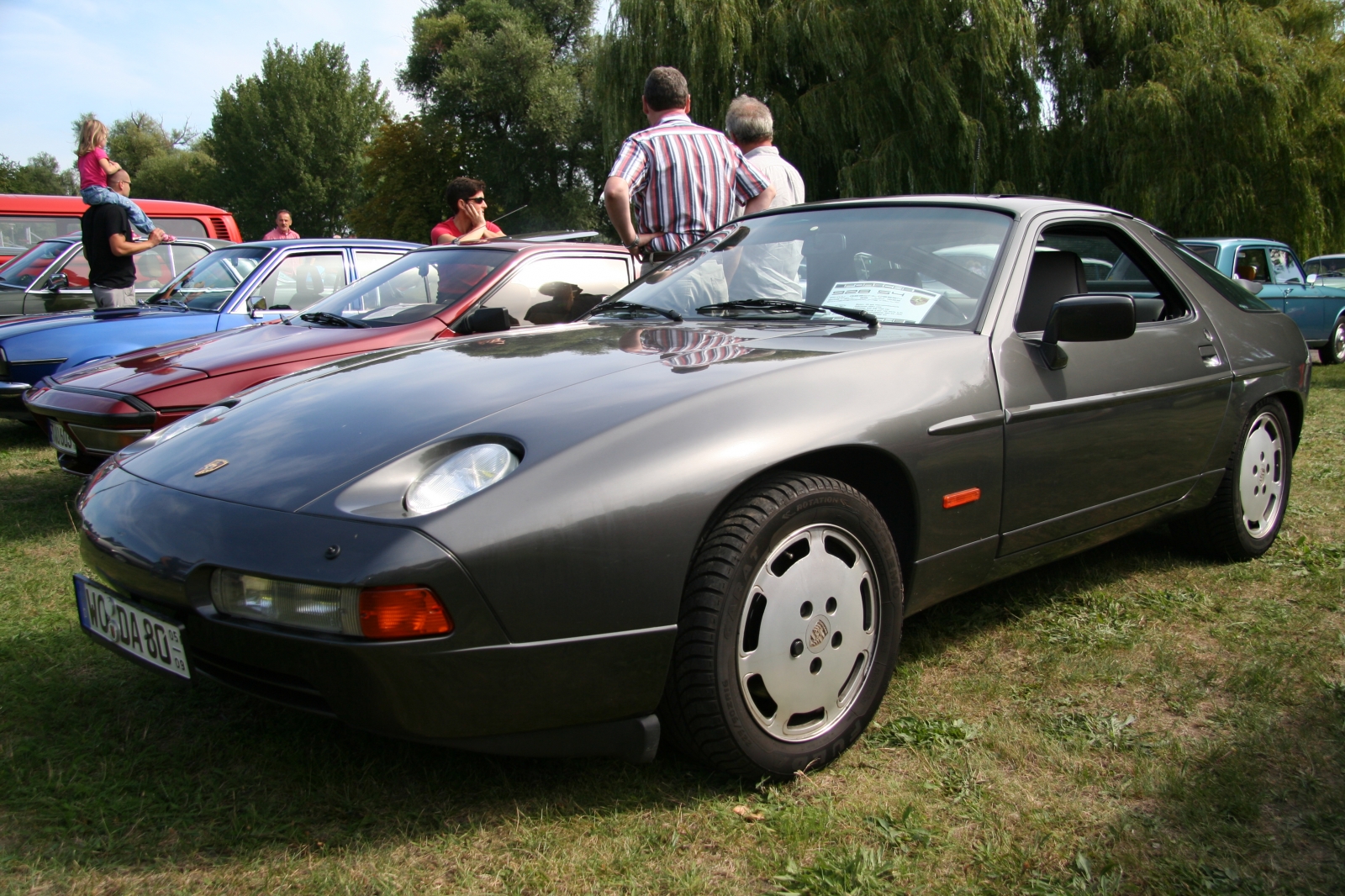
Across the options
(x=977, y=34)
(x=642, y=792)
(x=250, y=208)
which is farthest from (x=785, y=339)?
(x=250, y=208)

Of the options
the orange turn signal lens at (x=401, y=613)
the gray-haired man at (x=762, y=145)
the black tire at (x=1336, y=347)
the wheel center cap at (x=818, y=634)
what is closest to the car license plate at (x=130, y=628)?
the orange turn signal lens at (x=401, y=613)

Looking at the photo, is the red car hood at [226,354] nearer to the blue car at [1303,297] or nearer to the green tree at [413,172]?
the blue car at [1303,297]

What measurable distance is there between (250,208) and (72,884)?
50.4 m

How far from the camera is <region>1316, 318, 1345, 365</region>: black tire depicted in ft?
38.2

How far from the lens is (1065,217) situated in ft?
10.3

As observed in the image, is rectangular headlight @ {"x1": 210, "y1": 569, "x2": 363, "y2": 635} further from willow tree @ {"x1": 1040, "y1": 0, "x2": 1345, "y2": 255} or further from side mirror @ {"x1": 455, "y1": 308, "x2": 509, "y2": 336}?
willow tree @ {"x1": 1040, "y1": 0, "x2": 1345, "y2": 255}

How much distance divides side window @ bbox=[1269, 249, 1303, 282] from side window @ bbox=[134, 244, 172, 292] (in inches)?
449

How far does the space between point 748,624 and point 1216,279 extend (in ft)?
8.61

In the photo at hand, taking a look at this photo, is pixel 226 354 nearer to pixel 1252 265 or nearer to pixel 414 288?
pixel 414 288

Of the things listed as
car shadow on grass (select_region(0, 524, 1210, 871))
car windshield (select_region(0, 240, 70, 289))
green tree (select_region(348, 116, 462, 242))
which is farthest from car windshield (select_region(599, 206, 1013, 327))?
green tree (select_region(348, 116, 462, 242))

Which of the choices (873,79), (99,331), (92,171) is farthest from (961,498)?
(873,79)

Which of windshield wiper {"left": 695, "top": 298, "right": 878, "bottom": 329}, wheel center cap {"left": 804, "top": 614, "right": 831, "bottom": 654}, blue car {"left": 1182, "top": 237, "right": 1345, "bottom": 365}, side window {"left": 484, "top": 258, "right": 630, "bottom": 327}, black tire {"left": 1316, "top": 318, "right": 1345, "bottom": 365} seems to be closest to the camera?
wheel center cap {"left": 804, "top": 614, "right": 831, "bottom": 654}

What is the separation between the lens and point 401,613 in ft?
5.63

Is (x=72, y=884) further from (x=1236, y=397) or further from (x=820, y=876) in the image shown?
(x=1236, y=397)
